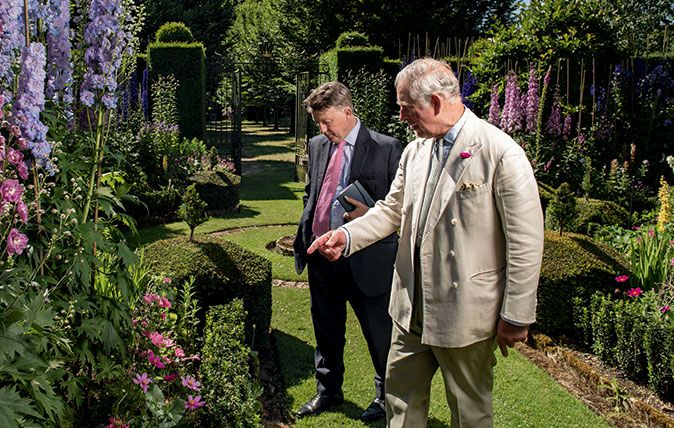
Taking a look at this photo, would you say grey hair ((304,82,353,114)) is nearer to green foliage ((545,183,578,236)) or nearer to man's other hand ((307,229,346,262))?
man's other hand ((307,229,346,262))

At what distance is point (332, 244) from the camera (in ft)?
10.5

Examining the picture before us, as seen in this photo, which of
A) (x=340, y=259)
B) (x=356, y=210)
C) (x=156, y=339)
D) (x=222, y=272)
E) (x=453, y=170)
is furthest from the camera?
(x=222, y=272)

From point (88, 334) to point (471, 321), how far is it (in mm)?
1606

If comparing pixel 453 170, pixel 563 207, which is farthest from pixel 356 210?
pixel 563 207

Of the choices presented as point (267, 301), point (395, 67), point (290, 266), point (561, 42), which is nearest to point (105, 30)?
point (267, 301)

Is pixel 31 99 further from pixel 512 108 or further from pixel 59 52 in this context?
pixel 512 108

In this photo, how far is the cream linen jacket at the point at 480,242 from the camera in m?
2.64

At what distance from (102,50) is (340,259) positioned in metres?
1.81

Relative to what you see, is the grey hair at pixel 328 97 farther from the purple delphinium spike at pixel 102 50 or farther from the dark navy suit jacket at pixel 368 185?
the purple delphinium spike at pixel 102 50

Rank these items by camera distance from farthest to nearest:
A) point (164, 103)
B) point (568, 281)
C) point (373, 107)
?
point (164, 103)
point (373, 107)
point (568, 281)

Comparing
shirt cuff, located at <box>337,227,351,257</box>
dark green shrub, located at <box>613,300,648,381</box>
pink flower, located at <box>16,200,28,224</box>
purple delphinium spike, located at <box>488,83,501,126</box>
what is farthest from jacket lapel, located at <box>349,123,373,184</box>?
purple delphinium spike, located at <box>488,83,501,126</box>

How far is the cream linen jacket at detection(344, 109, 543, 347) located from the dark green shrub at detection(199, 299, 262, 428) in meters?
1.06

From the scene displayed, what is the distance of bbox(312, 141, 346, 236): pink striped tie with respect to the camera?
13.3 feet

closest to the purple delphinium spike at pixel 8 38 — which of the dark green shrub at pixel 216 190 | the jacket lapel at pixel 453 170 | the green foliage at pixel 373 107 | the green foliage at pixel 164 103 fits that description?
the jacket lapel at pixel 453 170
